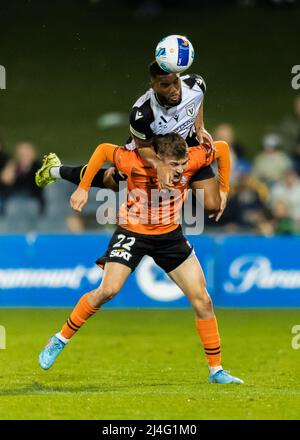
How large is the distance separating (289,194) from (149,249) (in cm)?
827

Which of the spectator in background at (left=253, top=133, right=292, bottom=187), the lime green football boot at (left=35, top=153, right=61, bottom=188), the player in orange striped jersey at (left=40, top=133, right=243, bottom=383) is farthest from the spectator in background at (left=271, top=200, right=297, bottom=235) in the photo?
the player in orange striped jersey at (left=40, top=133, right=243, bottom=383)

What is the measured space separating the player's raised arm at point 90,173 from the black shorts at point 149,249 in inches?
20.5

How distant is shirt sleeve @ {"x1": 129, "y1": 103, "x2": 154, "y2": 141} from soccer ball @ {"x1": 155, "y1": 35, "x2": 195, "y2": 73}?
574mm

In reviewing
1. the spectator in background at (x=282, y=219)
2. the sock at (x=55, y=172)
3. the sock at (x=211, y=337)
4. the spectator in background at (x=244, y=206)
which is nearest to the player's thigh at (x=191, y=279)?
the sock at (x=211, y=337)

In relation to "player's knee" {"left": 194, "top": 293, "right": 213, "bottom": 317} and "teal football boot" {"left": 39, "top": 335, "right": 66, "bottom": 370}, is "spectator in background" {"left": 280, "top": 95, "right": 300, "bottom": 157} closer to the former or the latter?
"player's knee" {"left": 194, "top": 293, "right": 213, "bottom": 317}

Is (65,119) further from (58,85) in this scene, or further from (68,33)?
(68,33)

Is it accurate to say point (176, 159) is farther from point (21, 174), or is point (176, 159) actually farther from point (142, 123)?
point (21, 174)

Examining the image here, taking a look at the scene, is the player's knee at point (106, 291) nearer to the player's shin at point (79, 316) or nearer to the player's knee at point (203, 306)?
the player's shin at point (79, 316)

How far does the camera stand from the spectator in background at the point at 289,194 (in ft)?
59.1

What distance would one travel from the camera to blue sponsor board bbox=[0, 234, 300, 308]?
16531mm

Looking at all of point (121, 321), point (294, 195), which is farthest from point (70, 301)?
point (294, 195)

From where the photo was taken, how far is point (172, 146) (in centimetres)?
963

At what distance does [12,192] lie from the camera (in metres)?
18.0

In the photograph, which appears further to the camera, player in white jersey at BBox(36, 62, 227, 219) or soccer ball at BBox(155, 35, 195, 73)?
player in white jersey at BBox(36, 62, 227, 219)
